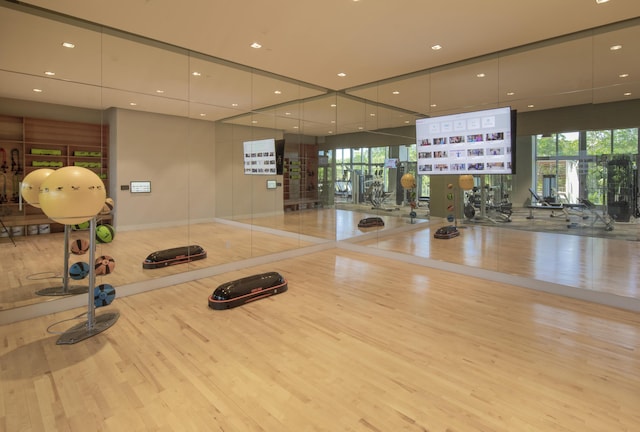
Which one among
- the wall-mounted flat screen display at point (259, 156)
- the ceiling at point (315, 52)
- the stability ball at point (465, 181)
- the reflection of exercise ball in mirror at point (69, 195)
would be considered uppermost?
the ceiling at point (315, 52)

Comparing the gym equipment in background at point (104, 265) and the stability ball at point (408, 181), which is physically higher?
the stability ball at point (408, 181)

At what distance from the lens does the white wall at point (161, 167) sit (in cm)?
505

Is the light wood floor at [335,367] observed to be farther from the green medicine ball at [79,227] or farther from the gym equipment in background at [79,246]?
the green medicine ball at [79,227]

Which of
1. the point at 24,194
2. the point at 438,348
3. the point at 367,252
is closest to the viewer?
the point at 438,348

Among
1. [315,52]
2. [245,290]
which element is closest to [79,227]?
[245,290]

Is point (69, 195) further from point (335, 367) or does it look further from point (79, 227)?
point (335, 367)

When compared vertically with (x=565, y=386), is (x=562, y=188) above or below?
above

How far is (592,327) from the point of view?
12.6ft

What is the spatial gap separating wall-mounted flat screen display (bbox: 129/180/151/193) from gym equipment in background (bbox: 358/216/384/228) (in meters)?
4.38

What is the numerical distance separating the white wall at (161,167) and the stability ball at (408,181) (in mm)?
3736

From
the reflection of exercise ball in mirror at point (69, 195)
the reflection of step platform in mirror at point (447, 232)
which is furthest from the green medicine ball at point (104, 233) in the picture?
the reflection of step platform in mirror at point (447, 232)

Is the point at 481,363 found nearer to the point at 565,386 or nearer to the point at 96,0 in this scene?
the point at 565,386

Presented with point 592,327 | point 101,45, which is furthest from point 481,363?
point 101,45

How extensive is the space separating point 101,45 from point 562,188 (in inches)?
245
